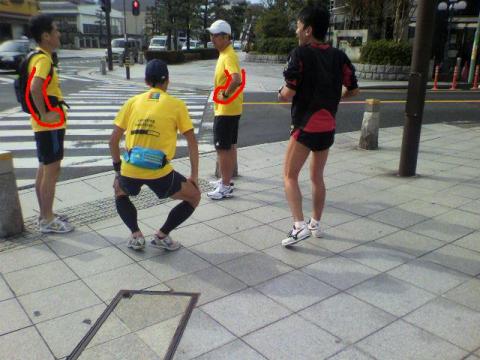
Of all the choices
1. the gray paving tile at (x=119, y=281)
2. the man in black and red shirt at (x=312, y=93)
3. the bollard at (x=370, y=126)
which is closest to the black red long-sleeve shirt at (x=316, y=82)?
the man in black and red shirt at (x=312, y=93)

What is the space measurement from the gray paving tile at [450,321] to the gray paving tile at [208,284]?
1228 mm

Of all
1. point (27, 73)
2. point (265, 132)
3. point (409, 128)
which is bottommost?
point (265, 132)

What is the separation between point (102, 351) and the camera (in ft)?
9.18

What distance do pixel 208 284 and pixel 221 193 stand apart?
2033 millimetres

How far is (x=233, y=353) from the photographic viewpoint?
2762mm

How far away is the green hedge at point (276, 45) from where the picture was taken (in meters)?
32.5

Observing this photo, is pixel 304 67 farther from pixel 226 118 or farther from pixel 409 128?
pixel 409 128

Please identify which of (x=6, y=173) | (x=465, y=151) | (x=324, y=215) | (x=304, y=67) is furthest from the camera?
(x=465, y=151)

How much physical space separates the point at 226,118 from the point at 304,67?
67.6 inches

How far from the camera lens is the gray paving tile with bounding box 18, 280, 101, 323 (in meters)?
3.21

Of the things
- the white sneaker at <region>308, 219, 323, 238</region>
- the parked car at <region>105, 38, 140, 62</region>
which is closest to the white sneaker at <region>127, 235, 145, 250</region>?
the white sneaker at <region>308, 219, 323, 238</region>

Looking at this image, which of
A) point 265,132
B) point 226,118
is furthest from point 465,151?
point 226,118

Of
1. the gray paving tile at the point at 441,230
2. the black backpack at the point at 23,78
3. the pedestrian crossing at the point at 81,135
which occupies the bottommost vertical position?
the pedestrian crossing at the point at 81,135

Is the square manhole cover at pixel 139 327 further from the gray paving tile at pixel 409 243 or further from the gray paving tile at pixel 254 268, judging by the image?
the gray paving tile at pixel 409 243
